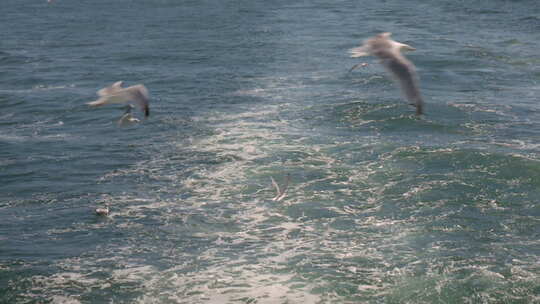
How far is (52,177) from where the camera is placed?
55.9 feet

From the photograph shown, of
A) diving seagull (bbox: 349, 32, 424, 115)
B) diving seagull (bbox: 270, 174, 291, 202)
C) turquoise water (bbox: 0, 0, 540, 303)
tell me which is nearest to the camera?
diving seagull (bbox: 349, 32, 424, 115)

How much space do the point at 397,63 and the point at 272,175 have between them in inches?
346

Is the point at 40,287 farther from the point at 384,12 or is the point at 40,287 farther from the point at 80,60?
the point at 384,12

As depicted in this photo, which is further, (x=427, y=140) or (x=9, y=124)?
(x=9, y=124)

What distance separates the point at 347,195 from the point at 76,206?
5.55 metres

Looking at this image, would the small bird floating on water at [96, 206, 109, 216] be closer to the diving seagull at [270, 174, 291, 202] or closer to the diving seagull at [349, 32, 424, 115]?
the diving seagull at [270, 174, 291, 202]

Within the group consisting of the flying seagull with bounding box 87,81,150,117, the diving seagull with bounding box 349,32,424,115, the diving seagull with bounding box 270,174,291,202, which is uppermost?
the diving seagull with bounding box 349,32,424,115

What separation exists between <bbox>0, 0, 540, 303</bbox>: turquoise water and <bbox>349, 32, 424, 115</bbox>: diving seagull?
4396mm

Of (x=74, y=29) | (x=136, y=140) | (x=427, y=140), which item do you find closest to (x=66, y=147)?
(x=136, y=140)

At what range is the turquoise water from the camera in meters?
12.1

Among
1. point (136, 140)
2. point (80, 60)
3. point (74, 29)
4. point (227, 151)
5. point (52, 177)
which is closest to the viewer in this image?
point (52, 177)

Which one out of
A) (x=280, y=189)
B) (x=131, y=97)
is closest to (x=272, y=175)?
(x=280, y=189)

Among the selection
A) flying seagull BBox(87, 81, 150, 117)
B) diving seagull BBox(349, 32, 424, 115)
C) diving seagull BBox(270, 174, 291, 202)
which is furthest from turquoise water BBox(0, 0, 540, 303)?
diving seagull BBox(349, 32, 424, 115)

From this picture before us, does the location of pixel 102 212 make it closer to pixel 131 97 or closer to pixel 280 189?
pixel 280 189
